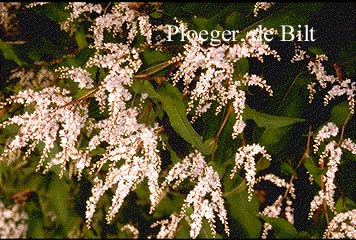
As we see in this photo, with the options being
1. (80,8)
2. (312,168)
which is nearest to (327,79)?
(312,168)

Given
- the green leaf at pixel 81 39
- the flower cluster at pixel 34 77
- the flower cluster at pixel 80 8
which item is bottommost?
the flower cluster at pixel 34 77

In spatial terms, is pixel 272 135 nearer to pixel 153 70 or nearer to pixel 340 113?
pixel 340 113

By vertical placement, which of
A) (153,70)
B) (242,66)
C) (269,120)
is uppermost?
(153,70)

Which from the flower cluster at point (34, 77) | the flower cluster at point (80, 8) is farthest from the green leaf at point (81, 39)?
the flower cluster at point (34, 77)

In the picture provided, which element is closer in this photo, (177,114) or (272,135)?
(177,114)

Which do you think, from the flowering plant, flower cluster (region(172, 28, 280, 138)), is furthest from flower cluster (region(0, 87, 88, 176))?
flower cluster (region(172, 28, 280, 138))

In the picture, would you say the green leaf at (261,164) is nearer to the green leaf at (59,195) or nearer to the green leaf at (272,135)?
the green leaf at (272,135)
